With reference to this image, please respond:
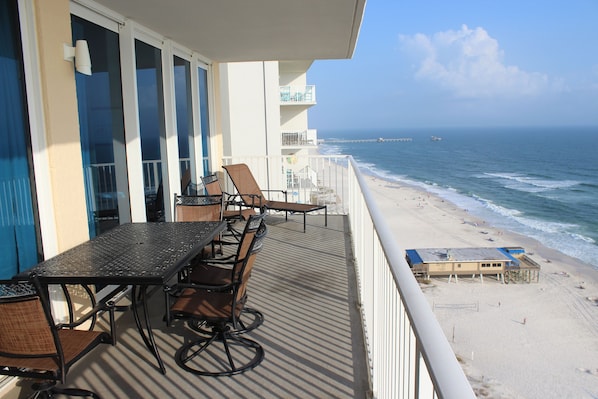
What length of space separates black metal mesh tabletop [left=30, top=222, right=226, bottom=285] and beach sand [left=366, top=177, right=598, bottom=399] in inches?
260

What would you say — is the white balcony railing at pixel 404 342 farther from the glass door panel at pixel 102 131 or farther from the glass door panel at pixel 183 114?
the glass door panel at pixel 183 114

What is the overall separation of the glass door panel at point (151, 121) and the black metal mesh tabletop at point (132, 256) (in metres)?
1.42

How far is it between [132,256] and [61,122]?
975mm

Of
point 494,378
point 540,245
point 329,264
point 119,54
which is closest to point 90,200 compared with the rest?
point 119,54

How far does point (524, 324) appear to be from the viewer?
46.4 feet

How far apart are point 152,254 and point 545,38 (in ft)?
343

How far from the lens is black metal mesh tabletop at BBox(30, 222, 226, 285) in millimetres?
2350

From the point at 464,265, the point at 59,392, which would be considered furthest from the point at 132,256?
the point at 464,265

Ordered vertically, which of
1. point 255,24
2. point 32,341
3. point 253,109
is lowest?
point 32,341

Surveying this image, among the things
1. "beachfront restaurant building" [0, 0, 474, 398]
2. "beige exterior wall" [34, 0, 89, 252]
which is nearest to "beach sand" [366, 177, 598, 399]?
"beachfront restaurant building" [0, 0, 474, 398]

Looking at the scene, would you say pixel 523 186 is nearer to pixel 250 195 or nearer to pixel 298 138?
pixel 298 138

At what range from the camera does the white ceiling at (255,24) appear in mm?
3930

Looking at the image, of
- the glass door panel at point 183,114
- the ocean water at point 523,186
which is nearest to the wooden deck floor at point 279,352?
the glass door panel at point 183,114

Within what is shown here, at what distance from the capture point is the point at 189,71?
6133 millimetres
